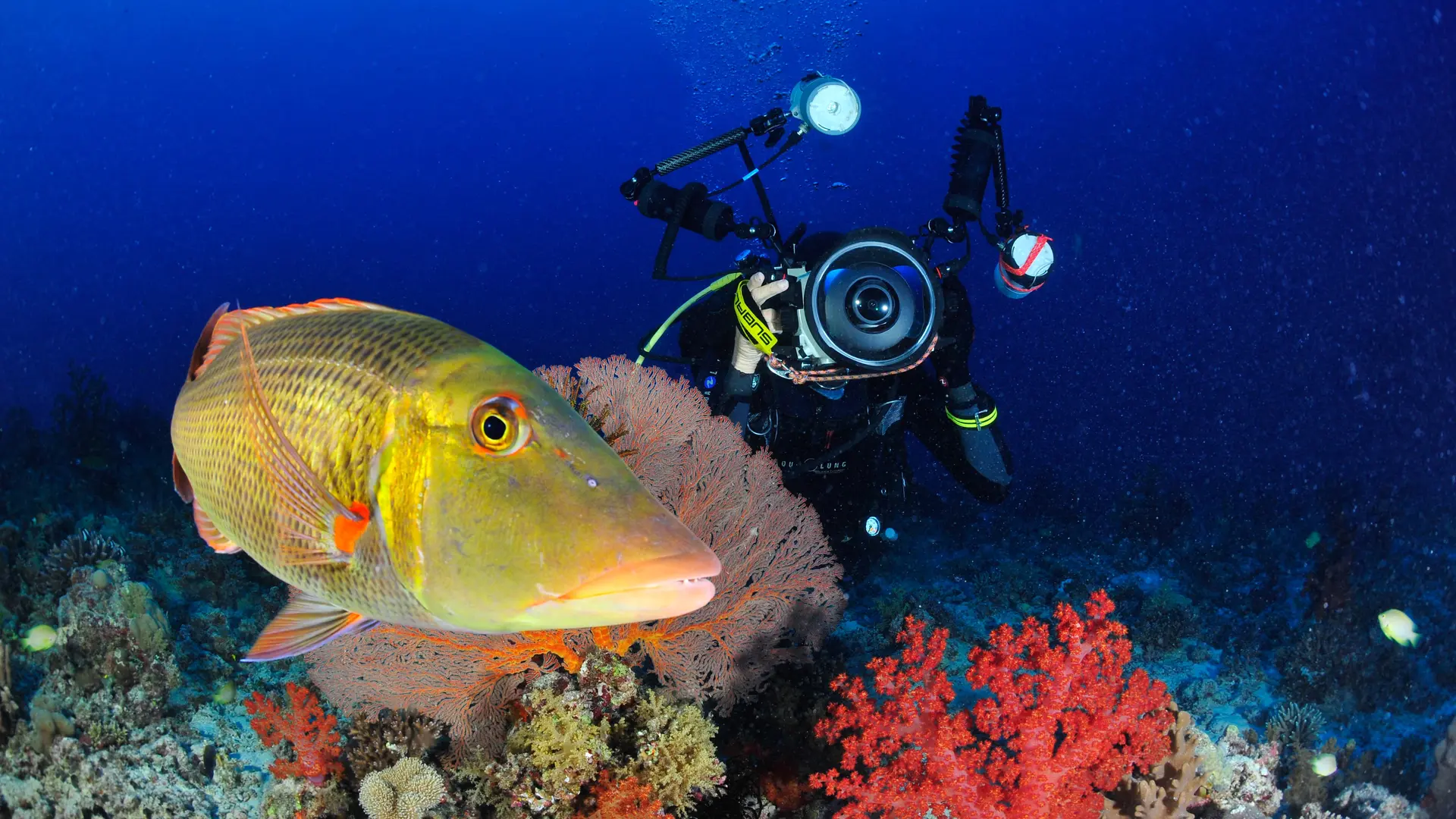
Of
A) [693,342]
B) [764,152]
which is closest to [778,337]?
[693,342]

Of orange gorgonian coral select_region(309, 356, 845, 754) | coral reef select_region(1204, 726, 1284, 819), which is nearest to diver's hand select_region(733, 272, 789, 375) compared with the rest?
orange gorgonian coral select_region(309, 356, 845, 754)

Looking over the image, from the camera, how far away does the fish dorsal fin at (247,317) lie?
5.40ft

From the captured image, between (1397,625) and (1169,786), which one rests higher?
(1397,625)

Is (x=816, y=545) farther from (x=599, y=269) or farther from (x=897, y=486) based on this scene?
(x=599, y=269)

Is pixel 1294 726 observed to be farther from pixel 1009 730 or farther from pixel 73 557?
pixel 73 557

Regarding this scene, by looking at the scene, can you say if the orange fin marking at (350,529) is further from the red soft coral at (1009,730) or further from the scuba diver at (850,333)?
the scuba diver at (850,333)

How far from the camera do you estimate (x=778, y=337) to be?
435 centimetres

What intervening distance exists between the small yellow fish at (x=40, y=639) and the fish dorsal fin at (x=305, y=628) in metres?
5.26

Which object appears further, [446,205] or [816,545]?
[446,205]

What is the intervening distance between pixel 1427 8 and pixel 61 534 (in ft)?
229

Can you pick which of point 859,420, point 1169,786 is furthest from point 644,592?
point 859,420

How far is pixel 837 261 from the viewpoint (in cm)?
409

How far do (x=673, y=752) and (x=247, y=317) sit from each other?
2.36m

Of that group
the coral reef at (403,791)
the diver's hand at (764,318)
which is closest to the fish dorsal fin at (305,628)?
the coral reef at (403,791)
